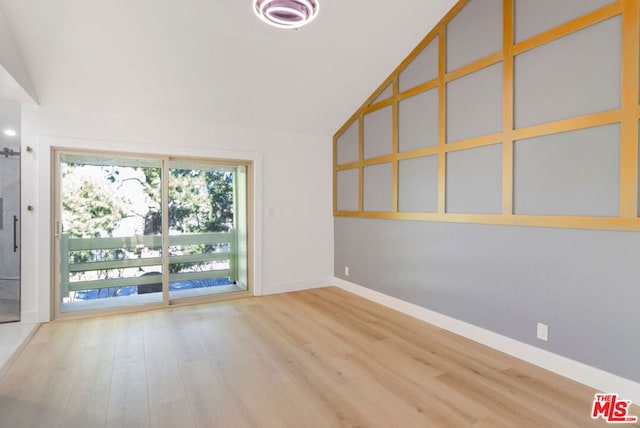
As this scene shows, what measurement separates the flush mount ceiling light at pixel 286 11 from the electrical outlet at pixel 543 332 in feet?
10.6

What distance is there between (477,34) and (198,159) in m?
3.68

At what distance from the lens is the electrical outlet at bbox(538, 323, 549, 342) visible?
2.66 m

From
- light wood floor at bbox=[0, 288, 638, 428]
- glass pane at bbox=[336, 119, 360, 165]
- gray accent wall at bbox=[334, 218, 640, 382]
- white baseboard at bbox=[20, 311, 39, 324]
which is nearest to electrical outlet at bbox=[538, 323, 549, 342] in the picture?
gray accent wall at bbox=[334, 218, 640, 382]

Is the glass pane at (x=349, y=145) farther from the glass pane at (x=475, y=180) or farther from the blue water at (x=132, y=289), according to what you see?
the blue water at (x=132, y=289)

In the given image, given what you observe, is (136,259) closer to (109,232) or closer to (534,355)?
(109,232)

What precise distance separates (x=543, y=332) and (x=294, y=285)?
3.38m

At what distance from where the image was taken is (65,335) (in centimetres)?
337

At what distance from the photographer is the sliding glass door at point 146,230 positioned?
3975 millimetres

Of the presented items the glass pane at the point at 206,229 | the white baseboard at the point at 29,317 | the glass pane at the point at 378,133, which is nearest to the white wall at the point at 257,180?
the white baseboard at the point at 29,317

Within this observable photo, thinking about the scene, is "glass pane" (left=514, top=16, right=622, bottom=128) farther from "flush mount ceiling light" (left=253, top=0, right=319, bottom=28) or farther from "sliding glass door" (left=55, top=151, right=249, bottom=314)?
"sliding glass door" (left=55, top=151, right=249, bottom=314)

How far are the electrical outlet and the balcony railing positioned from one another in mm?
3859

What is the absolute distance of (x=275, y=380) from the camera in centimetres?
249

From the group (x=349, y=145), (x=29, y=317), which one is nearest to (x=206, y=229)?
(x=29, y=317)

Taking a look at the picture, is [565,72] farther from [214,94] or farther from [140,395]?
[140,395]
